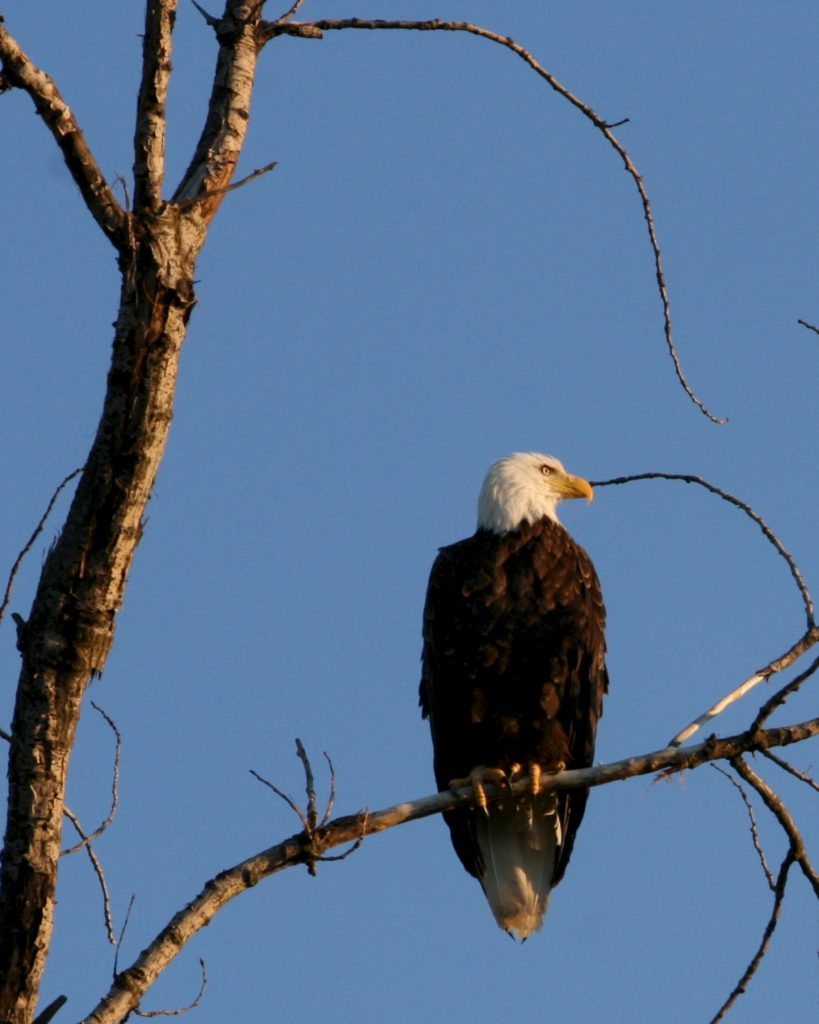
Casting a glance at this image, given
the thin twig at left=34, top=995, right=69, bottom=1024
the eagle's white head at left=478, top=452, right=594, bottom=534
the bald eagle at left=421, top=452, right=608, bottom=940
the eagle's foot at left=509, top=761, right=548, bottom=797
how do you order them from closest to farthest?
the thin twig at left=34, top=995, right=69, bottom=1024, the eagle's foot at left=509, top=761, right=548, bottom=797, the bald eagle at left=421, top=452, right=608, bottom=940, the eagle's white head at left=478, top=452, right=594, bottom=534

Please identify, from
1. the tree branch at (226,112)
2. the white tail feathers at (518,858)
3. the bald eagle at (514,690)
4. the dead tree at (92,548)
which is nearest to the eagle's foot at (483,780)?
the bald eagle at (514,690)

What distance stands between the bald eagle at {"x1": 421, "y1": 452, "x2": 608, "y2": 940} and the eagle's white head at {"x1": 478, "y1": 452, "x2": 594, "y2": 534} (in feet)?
0.29

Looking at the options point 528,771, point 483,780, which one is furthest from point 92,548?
point 528,771

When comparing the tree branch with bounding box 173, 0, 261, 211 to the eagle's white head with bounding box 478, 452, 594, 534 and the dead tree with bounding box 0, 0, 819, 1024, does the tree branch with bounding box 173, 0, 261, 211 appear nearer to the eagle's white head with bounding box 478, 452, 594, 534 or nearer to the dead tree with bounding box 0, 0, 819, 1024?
the dead tree with bounding box 0, 0, 819, 1024

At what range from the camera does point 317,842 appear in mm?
3252

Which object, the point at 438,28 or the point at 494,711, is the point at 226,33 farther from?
the point at 494,711

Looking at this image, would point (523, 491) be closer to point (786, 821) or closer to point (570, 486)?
point (570, 486)

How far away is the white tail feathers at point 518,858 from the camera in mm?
5301

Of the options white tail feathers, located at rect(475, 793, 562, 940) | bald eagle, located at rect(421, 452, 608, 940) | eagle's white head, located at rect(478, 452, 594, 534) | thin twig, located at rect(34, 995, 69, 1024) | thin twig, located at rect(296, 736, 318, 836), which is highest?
eagle's white head, located at rect(478, 452, 594, 534)

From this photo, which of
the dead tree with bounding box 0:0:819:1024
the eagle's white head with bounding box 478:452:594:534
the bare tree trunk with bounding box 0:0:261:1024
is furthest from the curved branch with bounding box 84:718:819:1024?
the eagle's white head with bounding box 478:452:594:534

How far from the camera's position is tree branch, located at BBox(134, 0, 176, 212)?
10.0ft

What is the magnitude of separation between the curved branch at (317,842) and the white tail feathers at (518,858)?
69.3 inches

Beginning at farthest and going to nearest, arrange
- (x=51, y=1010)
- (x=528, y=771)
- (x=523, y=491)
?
(x=523, y=491), (x=528, y=771), (x=51, y=1010)

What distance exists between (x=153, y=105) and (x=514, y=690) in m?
2.61
